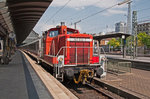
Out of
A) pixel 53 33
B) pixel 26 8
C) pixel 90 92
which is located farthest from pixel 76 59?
pixel 26 8

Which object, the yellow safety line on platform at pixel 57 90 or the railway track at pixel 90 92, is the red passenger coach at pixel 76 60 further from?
the yellow safety line on platform at pixel 57 90

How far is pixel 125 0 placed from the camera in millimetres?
11219

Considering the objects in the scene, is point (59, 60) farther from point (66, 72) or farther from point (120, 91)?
point (120, 91)

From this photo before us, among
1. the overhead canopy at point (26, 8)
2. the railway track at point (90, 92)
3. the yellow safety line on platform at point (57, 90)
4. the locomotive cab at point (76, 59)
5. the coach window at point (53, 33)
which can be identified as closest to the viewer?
the yellow safety line on platform at point (57, 90)

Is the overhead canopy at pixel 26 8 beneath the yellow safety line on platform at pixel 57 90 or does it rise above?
above

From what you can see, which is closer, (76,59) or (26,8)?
(76,59)

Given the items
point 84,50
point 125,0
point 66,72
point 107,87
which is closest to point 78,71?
point 66,72

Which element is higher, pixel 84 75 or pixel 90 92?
pixel 84 75

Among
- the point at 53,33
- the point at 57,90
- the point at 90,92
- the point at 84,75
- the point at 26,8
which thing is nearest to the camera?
the point at 57,90

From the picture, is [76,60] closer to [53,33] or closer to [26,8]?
[53,33]

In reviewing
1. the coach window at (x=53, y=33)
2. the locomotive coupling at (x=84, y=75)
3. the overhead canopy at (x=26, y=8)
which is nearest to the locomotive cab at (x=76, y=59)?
the locomotive coupling at (x=84, y=75)

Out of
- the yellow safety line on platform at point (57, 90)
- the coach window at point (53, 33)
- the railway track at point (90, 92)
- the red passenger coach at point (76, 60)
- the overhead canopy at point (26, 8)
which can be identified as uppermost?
the overhead canopy at point (26, 8)

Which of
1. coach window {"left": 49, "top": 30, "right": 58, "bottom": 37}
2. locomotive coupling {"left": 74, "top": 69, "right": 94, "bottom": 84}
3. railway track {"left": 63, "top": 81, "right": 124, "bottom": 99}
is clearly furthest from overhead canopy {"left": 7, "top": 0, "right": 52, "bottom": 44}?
railway track {"left": 63, "top": 81, "right": 124, "bottom": 99}

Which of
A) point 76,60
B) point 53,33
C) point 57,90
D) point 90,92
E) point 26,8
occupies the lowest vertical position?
point 90,92
